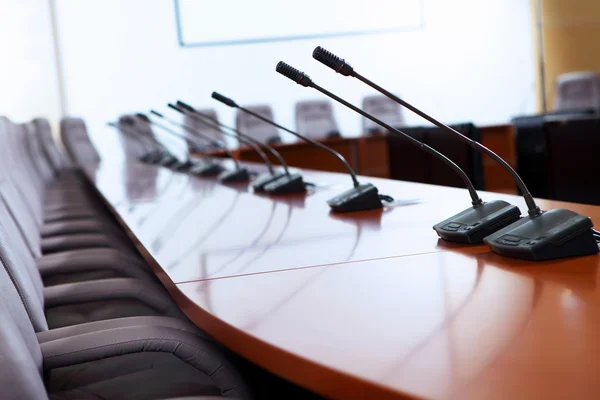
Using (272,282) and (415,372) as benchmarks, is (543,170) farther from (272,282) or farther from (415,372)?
(415,372)

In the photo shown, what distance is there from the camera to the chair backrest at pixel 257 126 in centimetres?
907

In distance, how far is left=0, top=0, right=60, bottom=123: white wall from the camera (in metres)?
7.88

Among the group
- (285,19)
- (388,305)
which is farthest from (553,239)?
(285,19)

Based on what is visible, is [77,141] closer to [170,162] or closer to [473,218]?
[170,162]

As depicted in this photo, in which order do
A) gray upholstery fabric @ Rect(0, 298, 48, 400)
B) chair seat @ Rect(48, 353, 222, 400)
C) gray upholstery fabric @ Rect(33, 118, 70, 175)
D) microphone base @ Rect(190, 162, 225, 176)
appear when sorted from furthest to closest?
gray upholstery fabric @ Rect(33, 118, 70, 175), microphone base @ Rect(190, 162, 225, 176), chair seat @ Rect(48, 353, 222, 400), gray upholstery fabric @ Rect(0, 298, 48, 400)

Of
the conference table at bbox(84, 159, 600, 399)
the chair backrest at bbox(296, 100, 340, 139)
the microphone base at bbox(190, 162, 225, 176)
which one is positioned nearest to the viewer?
the conference table at bbox(84, 159, 600, 399)

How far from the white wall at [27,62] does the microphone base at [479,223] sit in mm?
6719

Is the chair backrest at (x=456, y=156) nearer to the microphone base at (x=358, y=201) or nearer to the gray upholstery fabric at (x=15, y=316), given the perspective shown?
the microphone base at (x=358, y=201)

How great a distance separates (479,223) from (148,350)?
0.69m

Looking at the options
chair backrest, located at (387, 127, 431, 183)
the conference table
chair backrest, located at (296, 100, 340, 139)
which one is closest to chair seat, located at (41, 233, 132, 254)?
the conference table

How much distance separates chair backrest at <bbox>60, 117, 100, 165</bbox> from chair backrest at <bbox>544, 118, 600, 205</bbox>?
6026mm

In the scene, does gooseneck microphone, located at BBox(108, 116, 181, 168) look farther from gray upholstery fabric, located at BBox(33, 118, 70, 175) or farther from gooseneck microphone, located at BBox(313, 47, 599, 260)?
gooseneck microphone, located at BBox(313, 47, 599, 260)

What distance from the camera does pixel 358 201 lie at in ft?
7.25

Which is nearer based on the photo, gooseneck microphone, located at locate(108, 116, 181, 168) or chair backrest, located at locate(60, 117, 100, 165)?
gooseneck microphone, located at locate(108, 116, 181, 168)
